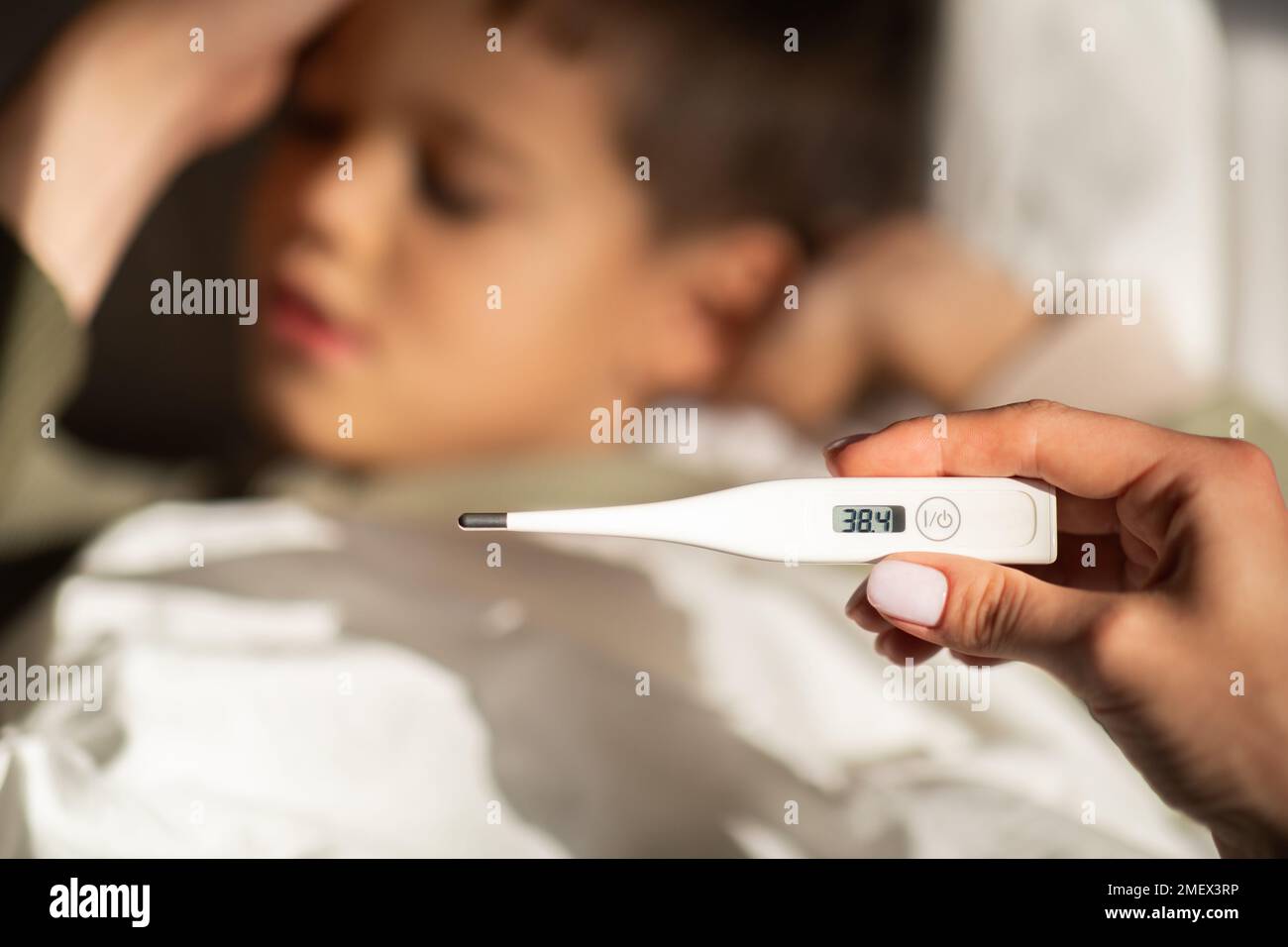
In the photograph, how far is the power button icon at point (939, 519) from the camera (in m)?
0.37

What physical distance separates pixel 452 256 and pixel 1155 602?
513 millimetres

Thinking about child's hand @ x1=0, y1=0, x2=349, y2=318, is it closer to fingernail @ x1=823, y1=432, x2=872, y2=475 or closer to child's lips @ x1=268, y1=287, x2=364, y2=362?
child's lips @ x1=268, y1=287, x2=364, y2=362

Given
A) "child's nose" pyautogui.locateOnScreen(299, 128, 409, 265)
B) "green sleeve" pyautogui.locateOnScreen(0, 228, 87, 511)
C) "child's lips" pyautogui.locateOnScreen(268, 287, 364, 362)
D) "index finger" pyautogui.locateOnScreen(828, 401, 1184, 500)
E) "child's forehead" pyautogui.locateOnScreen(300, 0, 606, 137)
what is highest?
"child's forehead" pyautogui.locateOnScreen(300, 0, 606, 137)

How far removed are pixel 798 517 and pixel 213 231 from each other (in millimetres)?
A: 562

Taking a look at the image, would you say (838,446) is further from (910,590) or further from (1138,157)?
(1138,157)

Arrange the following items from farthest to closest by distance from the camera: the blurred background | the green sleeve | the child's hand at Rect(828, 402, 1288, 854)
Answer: the blurred background
the green sleeve
the child's hand at Rect(828, 402, 1288, 854)

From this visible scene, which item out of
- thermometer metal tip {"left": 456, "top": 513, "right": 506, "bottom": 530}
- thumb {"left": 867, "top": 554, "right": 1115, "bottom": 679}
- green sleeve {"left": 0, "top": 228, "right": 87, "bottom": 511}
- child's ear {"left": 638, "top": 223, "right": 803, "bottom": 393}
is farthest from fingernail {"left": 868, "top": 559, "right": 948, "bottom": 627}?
green sleeve {"left": 0, "top": 228, "right": 87, "bottom": 511}

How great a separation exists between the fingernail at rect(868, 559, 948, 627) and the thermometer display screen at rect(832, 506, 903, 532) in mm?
21

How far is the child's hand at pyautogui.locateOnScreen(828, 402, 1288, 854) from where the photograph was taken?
0.33 m

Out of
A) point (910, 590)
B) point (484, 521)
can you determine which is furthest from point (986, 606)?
point (484, 521)

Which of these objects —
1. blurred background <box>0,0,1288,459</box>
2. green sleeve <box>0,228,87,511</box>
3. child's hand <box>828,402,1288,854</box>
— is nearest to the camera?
child's hand <box>828,402,1288,854</box>

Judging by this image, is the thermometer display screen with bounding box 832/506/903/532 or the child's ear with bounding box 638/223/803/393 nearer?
the thermometer display screen with bounding box 832/506/903/532

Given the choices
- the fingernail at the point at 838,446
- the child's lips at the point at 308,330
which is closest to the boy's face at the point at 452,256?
the child's lips at the point at 308,330
